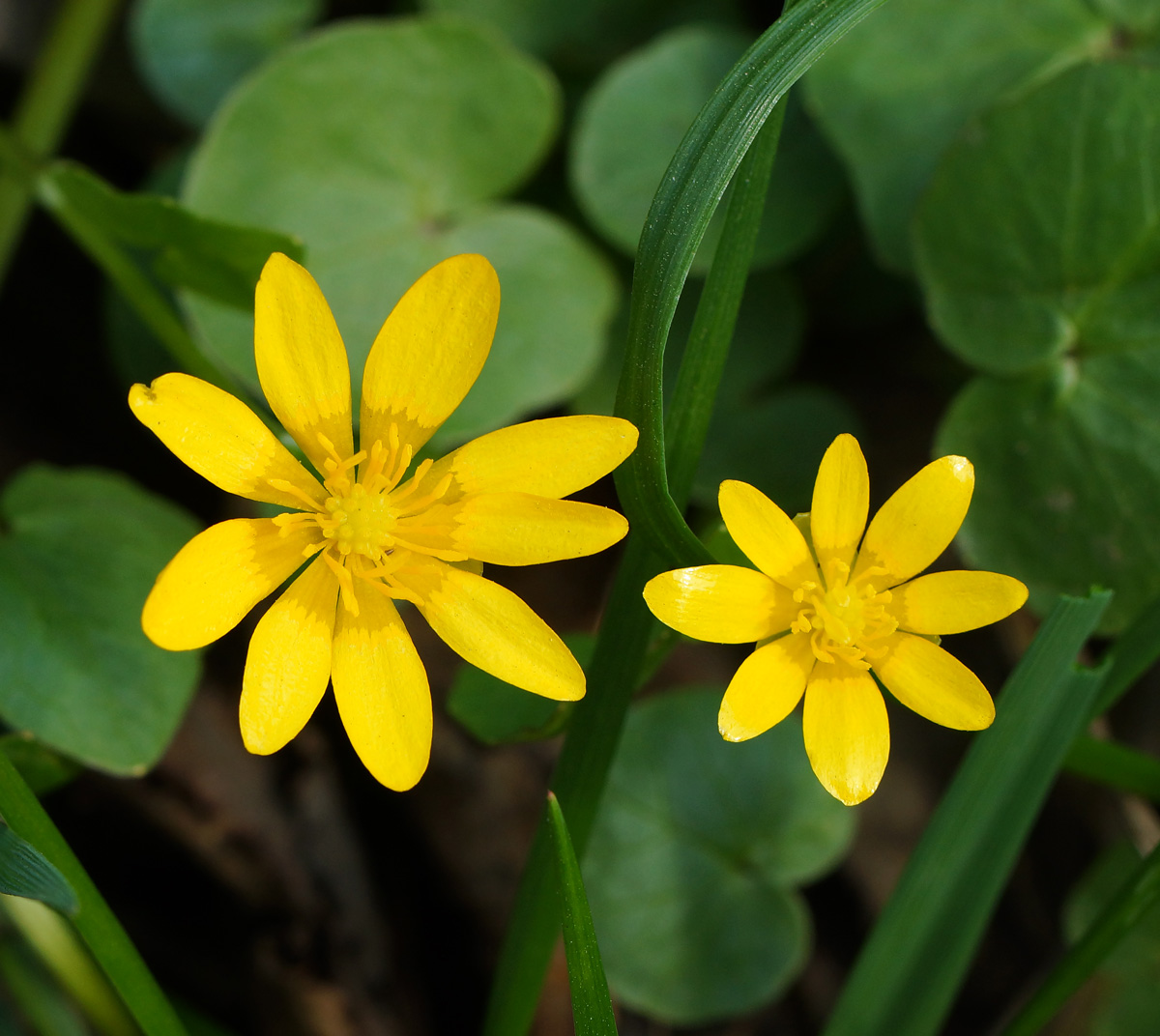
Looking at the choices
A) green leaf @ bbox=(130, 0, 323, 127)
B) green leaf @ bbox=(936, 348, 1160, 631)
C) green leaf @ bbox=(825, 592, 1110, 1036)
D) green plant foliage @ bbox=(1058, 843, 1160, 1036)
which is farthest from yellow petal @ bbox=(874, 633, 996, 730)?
green leaf @ bbox=(130, 0, 323, 127)

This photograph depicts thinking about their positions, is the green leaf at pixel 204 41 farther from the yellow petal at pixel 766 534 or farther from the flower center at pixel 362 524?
the yellow petal at pixel 766 534

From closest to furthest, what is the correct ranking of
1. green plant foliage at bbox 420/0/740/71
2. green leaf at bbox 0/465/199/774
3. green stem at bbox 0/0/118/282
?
green leaf at bbox 0/465/199/774, green stem at bbox 0/0/118/282, green plant foliage at bbox 420/0/740/71

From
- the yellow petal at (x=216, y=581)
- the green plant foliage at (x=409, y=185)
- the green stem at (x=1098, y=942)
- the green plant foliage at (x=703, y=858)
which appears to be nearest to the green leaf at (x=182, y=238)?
the green plant foliage at (x=409, y=185)

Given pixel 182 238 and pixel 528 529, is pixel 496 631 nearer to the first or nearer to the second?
pixel 528 529

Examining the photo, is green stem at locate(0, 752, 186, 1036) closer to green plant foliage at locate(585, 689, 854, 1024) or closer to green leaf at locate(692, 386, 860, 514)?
green plant foliage at locate(585, 689, 854, 1024)

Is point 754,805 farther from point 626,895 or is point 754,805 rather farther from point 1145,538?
point 1145,538

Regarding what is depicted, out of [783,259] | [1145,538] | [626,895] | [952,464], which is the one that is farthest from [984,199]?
[626,895]
